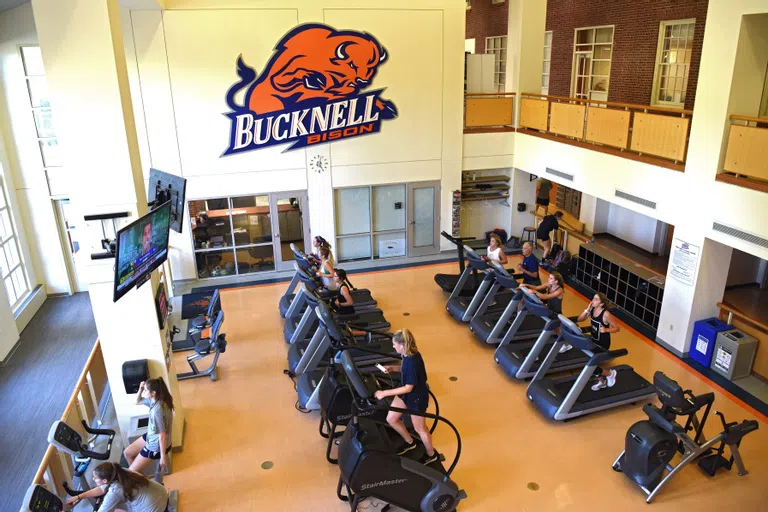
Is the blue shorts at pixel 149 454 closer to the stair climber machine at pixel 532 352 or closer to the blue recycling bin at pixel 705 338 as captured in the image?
the stair climber machine at pixel 532 352

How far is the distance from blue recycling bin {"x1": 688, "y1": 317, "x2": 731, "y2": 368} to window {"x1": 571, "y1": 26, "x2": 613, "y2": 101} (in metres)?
7.23

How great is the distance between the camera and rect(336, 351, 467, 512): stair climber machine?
4.81m

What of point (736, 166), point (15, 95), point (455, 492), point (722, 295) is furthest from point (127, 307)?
point (722, 295)

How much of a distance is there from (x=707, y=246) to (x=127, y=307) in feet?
23.8

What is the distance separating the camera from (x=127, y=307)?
562 centimetres

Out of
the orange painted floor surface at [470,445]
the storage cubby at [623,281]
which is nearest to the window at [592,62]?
the storage cubby at [623,281]

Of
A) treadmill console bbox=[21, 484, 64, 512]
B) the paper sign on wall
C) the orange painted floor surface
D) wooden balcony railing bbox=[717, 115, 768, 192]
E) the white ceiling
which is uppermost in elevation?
the white ceiling

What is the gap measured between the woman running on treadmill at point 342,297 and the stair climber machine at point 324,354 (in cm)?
71

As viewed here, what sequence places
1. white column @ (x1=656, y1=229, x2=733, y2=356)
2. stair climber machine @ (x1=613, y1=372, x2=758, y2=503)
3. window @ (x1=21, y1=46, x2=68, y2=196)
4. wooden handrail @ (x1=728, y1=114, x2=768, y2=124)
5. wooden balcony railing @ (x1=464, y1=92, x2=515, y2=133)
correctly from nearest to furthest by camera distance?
stair climber machine @ (x1=613, y1=372, x2=758, y2=503)
wooden handrail @ (x1=728, y1=114, x2=768, y2=124)
white column @ (x1=656, y1=229, x2=733, y2=356)
window @ (x1=21, y1=46, x2=68, y2=196)
wooden balcony railing @ (x1=464, y1=92, x2=515, y2=133)

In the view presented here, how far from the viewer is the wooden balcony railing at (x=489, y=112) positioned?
11.5 metres

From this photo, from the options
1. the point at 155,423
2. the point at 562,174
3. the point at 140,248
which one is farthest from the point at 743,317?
the point at 140,248

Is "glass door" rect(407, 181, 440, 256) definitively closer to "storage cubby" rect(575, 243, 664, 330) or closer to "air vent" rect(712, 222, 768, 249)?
"storage cubby" rect(575, 243, 664, 330)

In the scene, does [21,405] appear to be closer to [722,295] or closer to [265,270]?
[265,270]

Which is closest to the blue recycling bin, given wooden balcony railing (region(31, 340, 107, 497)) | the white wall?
the white wall
